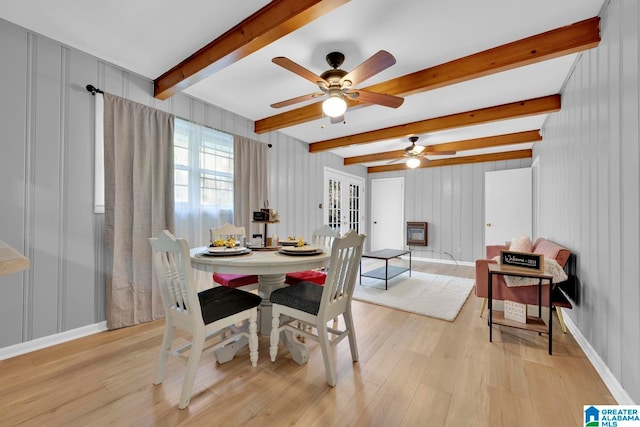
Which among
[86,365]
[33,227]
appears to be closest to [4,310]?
[33,227]

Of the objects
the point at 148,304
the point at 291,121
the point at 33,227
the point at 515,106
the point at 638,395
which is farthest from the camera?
the point at 291,121

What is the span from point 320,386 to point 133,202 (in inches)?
91.6

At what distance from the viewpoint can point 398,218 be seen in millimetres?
6941

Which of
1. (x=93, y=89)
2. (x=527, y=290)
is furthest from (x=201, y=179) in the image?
(x=527, y=290)

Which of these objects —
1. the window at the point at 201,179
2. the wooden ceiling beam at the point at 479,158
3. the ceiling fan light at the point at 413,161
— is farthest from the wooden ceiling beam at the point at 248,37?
the wooden ceiling beam at the point at 479,158

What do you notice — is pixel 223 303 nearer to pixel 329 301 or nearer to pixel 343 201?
pixel 329 301

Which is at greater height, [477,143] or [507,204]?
[477,143]

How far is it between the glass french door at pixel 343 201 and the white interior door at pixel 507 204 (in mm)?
2803

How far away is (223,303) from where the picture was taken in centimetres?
177

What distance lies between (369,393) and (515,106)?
357cm

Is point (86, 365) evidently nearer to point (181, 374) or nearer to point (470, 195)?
point (181, 374)

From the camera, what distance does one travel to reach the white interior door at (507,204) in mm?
5059

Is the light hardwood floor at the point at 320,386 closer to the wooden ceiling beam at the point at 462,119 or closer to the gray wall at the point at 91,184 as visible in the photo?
the gray wall at the point at 91,184

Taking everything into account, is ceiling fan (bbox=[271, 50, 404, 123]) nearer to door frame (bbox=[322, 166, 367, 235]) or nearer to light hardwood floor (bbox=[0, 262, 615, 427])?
light hardwood floor (bbox=[0, 262, 615, 427])
